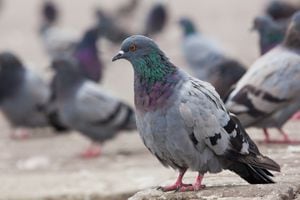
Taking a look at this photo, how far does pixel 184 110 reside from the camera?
497 centimetres

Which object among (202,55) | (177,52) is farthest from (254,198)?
(177,52)

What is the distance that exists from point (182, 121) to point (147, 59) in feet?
1.40

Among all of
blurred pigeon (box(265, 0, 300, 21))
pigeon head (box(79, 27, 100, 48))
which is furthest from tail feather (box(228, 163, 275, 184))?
blurred pigeon (box(265, 0, 300, 21))

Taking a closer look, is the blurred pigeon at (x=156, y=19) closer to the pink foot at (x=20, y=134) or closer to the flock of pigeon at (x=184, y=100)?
the flock of pigeon at (x=184, y=100)

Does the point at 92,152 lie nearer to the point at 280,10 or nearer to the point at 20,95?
the point at 20,95

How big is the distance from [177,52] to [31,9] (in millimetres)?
10056

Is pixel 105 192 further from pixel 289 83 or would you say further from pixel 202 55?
pixel 202 55

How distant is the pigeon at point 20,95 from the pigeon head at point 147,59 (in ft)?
25.6

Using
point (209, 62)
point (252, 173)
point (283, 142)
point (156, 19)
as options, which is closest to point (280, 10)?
point (209, 62)

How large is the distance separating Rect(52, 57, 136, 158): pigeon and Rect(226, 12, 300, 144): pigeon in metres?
3.28

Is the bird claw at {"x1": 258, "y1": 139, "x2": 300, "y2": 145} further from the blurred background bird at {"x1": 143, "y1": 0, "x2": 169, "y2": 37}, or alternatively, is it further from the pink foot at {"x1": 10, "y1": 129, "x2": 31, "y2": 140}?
the blurred background bird at {"x1": 143, "y1": 0, "x2": 169, "y2": 37}

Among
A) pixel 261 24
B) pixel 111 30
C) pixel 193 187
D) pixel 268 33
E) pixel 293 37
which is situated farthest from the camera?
pixel 111 30

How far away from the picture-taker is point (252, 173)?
5316mm

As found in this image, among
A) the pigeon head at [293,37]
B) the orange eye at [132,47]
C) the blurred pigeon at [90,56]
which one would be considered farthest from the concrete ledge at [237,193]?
the blurred pigeon at [90,56]
